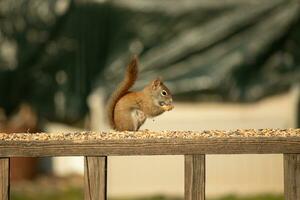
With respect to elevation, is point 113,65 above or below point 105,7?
below

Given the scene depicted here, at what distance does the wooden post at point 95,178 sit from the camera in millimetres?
2217

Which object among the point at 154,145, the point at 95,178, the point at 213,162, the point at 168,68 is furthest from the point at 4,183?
the point at 213,162

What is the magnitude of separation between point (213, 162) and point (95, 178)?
5010 millimetres

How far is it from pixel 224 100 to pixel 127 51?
84 centimetres

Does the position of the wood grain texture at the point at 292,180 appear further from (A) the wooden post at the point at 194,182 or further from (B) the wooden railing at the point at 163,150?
(A) the wooden post at the point at 194,182

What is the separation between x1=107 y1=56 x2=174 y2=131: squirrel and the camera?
3.44m

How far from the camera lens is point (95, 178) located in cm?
223

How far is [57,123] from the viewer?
279 inches

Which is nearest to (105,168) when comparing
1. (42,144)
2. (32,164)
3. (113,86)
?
A: (42,144)

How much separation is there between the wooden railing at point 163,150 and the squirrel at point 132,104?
1076mm

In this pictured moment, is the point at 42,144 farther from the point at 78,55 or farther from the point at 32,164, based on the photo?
the point at 32,164

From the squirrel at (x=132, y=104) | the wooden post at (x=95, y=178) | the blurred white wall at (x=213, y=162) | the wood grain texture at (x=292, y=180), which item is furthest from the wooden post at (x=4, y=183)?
the blurred white wall at (x=213, y=162)

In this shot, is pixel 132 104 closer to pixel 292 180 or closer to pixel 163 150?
pixel 163 150

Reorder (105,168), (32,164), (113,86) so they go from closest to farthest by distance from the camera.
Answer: (105,168)
(113,86)
(32,164)
